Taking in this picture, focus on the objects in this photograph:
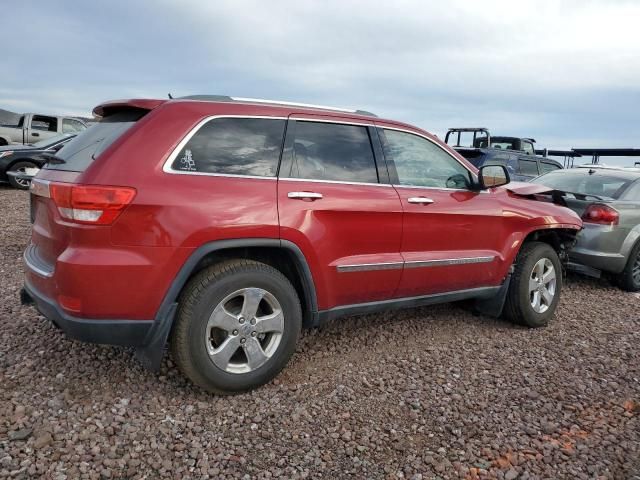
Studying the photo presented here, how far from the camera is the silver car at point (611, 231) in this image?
5504 mm

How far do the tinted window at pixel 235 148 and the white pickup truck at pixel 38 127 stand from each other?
14761mm

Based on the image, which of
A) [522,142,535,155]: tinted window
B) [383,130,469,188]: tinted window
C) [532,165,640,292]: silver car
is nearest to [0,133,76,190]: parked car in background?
[383,130,469,188]: tinted window

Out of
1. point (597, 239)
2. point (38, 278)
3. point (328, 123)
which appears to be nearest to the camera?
point (38, 278)

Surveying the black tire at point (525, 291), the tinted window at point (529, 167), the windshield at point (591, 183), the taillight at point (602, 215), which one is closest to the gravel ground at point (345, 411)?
the black tire at point (525, 291)

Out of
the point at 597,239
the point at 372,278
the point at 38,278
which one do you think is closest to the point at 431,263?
the point at 372,278

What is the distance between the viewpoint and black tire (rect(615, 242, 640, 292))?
5.72 m

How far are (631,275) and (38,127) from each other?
55.8 ft

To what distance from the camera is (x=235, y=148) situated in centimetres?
287

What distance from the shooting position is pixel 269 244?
2830 millimetres

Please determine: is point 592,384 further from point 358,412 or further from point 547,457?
point 358,412

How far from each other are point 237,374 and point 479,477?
1405 mm

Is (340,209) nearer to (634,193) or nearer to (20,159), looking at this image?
(634,193)

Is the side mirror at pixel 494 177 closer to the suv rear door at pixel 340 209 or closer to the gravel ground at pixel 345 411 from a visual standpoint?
the suv rear door at pixel 340 209

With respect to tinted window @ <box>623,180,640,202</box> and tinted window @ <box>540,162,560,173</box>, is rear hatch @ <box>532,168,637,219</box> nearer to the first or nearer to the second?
tinted window @ <box>623,180,640,202</box>
